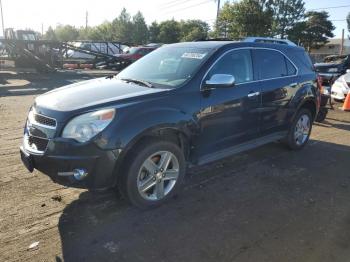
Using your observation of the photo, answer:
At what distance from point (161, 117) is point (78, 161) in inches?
38.6

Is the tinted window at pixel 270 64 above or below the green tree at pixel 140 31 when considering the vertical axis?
below

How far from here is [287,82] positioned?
19.3ft

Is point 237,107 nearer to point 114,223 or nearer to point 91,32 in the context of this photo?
point 114,223

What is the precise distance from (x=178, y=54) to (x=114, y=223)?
2.41 metres

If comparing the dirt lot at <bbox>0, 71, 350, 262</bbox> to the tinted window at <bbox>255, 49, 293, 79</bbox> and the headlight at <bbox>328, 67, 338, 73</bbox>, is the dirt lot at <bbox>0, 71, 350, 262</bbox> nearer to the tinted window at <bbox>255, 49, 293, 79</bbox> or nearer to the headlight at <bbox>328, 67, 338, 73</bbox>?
the tinted window at <bbox>255, 49, 293, 79</bbox>

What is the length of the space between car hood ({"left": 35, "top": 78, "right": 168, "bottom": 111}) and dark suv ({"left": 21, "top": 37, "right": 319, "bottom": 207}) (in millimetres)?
12

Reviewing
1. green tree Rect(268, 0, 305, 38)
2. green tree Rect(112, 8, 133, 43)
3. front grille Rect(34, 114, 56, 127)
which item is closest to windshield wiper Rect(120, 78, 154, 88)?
front grille Rect(34, 114, 56, 127)

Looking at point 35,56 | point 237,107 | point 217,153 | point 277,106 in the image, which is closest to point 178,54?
point 237,107

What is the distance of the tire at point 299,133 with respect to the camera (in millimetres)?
6301

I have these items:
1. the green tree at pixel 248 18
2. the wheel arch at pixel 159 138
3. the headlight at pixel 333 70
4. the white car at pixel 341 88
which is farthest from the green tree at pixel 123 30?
the wheel arch at pixel 159 138

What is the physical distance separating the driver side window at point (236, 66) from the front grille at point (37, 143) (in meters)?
2.03

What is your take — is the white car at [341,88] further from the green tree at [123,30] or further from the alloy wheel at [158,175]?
the green tree at [123,30]

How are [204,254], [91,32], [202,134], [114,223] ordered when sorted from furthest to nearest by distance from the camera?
[91,32] → [202,134] → [114,223] → [204,254]

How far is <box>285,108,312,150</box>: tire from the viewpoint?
20.7 feet
